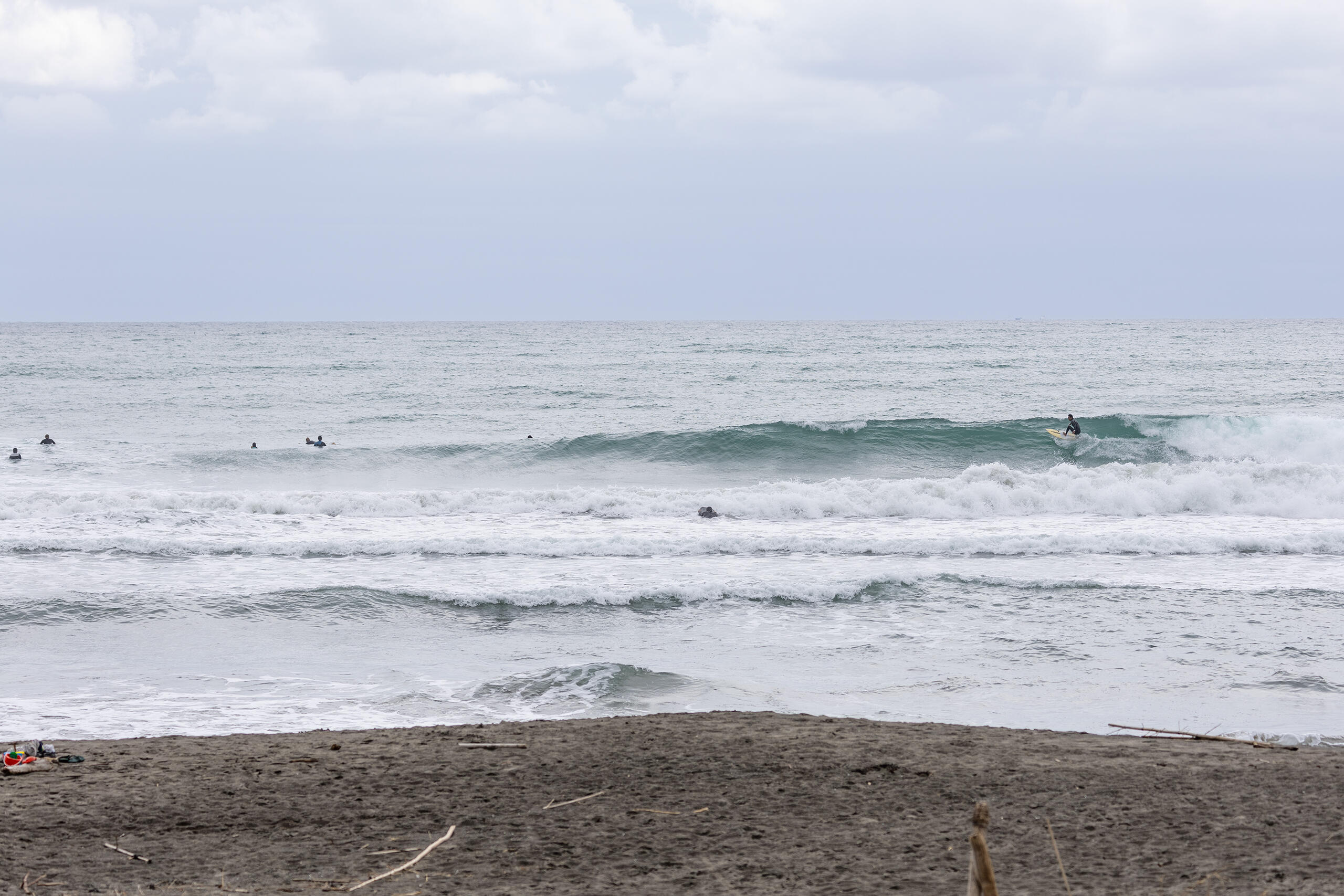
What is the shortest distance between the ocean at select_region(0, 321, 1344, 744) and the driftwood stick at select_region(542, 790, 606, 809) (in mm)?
2500

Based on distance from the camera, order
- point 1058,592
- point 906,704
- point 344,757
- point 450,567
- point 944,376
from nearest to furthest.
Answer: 1. point 344,757
2. point 906,704
3. point 1058,592
4. point 450,567
5. point 944,376

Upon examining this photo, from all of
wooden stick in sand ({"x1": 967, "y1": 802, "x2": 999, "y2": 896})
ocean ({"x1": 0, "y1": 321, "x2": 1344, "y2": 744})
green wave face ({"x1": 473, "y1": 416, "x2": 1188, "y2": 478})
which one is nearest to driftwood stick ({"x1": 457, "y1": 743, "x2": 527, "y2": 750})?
ocean ({"x1": 0, "y1": 321, "x2": 1344, "y2": 744})

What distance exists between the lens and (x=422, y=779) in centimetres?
645

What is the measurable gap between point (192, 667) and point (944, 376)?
1547 inches

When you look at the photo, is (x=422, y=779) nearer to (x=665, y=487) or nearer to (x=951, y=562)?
(x=951, y=562)

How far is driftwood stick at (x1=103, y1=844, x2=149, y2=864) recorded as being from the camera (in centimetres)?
524

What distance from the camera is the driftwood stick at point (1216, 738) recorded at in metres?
7.13

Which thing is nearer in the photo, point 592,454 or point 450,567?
point 450,567

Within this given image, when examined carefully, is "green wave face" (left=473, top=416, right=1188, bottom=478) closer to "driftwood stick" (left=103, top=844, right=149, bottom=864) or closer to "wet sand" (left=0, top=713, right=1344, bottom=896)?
"wet sand" (left=0, top=713, right=1344, bottom=896)

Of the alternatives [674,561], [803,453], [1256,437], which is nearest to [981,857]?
[674,561]

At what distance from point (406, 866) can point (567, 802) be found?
120cm

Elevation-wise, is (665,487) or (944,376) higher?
(944,376)

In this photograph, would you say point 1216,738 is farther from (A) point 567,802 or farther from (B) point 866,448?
(B) point 866,448

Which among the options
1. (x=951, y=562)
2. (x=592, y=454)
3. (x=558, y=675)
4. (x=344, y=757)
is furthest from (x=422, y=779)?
(x=592, y=454)
